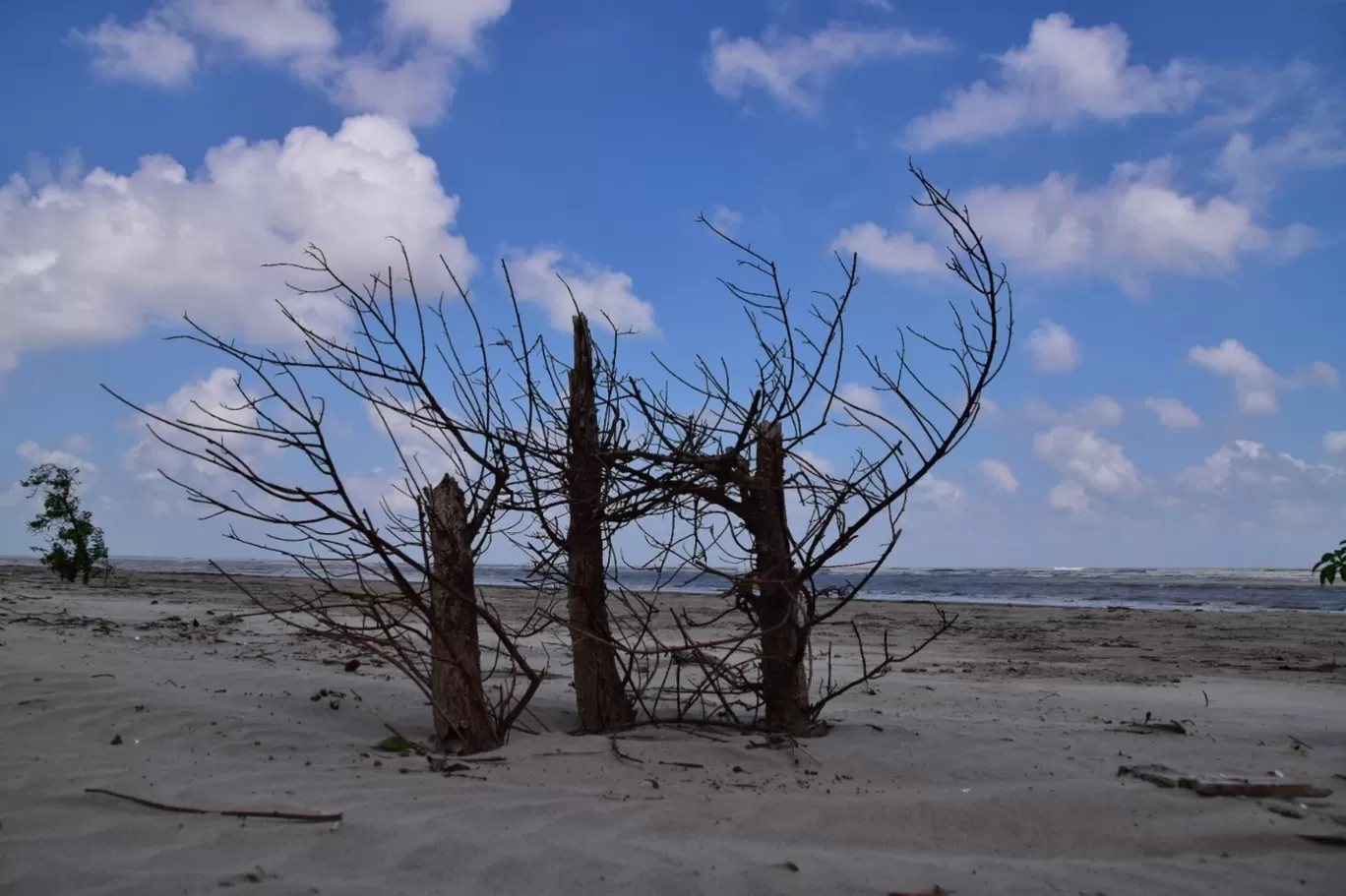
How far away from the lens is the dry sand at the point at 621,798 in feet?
9.16

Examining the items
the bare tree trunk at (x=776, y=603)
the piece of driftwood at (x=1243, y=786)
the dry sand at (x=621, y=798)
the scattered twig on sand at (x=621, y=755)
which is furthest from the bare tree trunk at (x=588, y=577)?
the piece of driftwood at (x=1243, y=786)

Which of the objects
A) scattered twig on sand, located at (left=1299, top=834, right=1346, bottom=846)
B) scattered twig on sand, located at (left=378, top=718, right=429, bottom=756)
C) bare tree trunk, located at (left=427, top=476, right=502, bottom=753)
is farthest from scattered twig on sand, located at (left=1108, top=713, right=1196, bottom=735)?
scattered twig on sand, located at (left=378, top=718, right=429, bottom=756)

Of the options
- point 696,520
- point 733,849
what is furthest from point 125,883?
point 696,520

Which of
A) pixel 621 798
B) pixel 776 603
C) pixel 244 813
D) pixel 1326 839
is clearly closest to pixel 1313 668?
pixel 1326 839

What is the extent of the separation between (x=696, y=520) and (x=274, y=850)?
260 centimetres

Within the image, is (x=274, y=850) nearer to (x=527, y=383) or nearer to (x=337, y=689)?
(x=527, y=383)

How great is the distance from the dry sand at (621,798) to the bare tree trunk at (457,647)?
0.22 metres

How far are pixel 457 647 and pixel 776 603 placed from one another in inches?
63.1

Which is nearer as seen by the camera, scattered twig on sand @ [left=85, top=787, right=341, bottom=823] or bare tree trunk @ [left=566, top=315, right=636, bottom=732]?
scattered twig on sand @ [left=85, top=787, right=341, bottom=823]

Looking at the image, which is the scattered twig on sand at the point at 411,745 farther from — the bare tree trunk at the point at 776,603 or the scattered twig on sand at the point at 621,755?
the bare tree trunk at the point at 776,603

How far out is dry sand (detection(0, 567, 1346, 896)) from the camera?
2.79 metres

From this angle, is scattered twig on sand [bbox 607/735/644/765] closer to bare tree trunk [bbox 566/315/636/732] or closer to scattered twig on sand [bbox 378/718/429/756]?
bare tree trunk [bbox 566/315/636/732]

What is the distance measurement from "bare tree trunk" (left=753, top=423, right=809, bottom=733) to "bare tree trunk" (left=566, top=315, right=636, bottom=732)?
78cm

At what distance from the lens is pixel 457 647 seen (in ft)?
14.5
